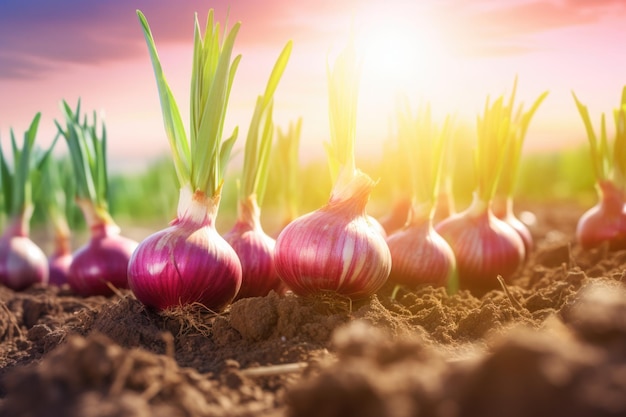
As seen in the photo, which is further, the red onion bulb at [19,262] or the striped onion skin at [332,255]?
the red onion bulb at [19,262]

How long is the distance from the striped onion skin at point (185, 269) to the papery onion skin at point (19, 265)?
6.59 ft

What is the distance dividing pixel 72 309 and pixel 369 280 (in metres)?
1.70

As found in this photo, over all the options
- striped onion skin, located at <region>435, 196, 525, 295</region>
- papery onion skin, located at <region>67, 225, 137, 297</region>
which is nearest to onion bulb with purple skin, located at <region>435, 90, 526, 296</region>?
striped onion skin, located at <region>435, 196, 525, 295</region>

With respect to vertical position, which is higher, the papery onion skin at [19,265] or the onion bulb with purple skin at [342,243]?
the onion bulb with purple skin at [342,243]

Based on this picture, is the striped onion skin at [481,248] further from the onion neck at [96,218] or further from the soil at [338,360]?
the onion neck at [96,218]

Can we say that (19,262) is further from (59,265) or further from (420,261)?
(420,261)

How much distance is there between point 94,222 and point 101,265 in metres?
0.27

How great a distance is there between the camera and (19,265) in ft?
13.8

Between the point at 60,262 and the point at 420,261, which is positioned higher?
the point at 420,261

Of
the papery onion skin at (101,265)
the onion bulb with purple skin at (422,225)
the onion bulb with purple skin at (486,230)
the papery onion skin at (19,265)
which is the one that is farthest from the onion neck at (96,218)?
the onion bulb with purple skin at (486,230)

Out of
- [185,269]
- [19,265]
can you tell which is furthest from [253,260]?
[19,265]

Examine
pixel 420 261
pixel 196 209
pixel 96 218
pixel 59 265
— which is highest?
pixel 196 209

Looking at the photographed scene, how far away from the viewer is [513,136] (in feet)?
12.1

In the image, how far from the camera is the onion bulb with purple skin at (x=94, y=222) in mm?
3637
